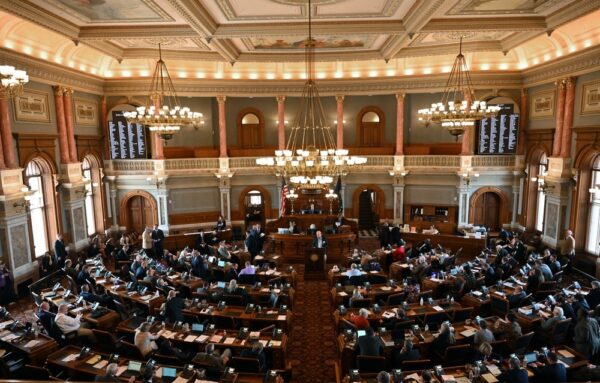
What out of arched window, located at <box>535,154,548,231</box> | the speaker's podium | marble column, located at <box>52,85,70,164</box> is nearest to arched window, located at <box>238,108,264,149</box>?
marble column, located at <box>52,85,70,164</box>

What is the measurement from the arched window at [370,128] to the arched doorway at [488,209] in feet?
20.2

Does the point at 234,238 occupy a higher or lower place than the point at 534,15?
lower

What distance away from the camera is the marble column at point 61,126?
1544 cm

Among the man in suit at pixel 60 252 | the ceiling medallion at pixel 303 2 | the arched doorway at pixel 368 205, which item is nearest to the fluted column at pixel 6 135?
the man in suit at pixel 60 252

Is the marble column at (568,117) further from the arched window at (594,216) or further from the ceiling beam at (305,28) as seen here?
the ceiling beam at (305,28)

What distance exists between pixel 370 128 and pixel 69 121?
50.0 ft

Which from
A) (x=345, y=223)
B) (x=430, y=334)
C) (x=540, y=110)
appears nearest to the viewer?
(x=430, y=334)

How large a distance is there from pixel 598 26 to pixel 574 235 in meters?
7.37

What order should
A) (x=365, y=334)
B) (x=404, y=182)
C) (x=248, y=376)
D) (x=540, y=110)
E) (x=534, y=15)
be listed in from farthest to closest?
(x=404, y=182)
(x=540, y=110)
(x=534, y=15)
(x=365, y=334)
(x=248, y=376)

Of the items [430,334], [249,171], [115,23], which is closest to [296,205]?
[249,171]

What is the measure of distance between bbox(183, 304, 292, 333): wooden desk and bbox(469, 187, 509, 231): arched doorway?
1408 centimetres

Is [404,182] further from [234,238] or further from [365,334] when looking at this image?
[365,334]

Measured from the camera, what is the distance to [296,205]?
2083 cm

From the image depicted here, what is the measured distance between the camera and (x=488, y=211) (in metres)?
20.1
